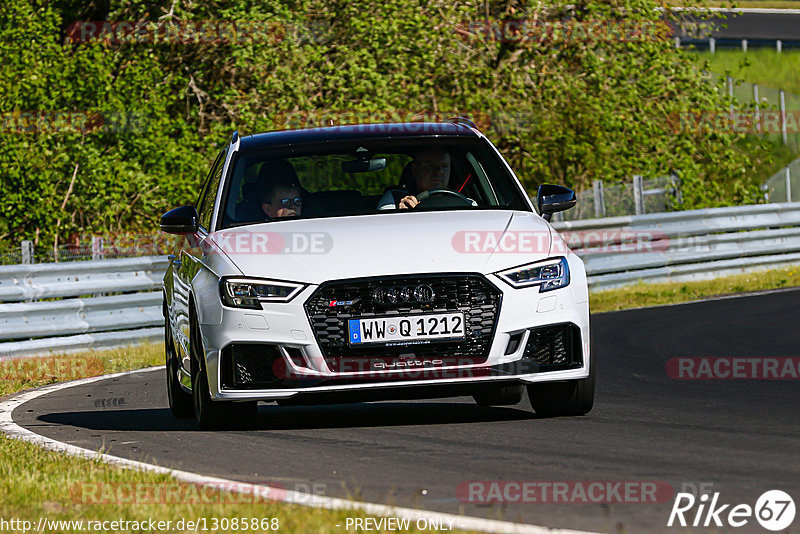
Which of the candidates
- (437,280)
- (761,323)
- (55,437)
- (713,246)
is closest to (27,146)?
(713,246)

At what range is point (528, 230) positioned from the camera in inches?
319

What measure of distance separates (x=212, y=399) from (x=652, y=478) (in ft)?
9.63

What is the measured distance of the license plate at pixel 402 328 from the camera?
7.63 m

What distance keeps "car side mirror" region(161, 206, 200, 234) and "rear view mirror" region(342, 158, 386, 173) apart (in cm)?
96

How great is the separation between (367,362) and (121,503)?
84.9 inches

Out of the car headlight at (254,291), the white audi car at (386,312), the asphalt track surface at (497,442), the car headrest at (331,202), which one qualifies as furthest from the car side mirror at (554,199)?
the car headlight at (254,291)

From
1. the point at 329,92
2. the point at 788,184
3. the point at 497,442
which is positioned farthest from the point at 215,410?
the point at 788,184

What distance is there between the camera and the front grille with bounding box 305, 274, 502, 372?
7.63m

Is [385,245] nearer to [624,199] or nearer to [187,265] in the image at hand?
[187,265]

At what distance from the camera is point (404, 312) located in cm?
764

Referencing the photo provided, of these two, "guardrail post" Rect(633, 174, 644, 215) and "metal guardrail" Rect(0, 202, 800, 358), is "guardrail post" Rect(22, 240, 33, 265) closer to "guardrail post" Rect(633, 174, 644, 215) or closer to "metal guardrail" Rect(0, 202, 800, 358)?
"metal guardrail" Rect(0, 202, 800, 358)

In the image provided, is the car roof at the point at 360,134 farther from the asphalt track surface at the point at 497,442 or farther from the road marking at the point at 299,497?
the road marking at the point at 299,497

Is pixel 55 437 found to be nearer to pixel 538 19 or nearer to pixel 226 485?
pixel 226 485

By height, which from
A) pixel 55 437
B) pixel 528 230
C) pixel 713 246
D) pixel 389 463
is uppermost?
pixel 528 230
